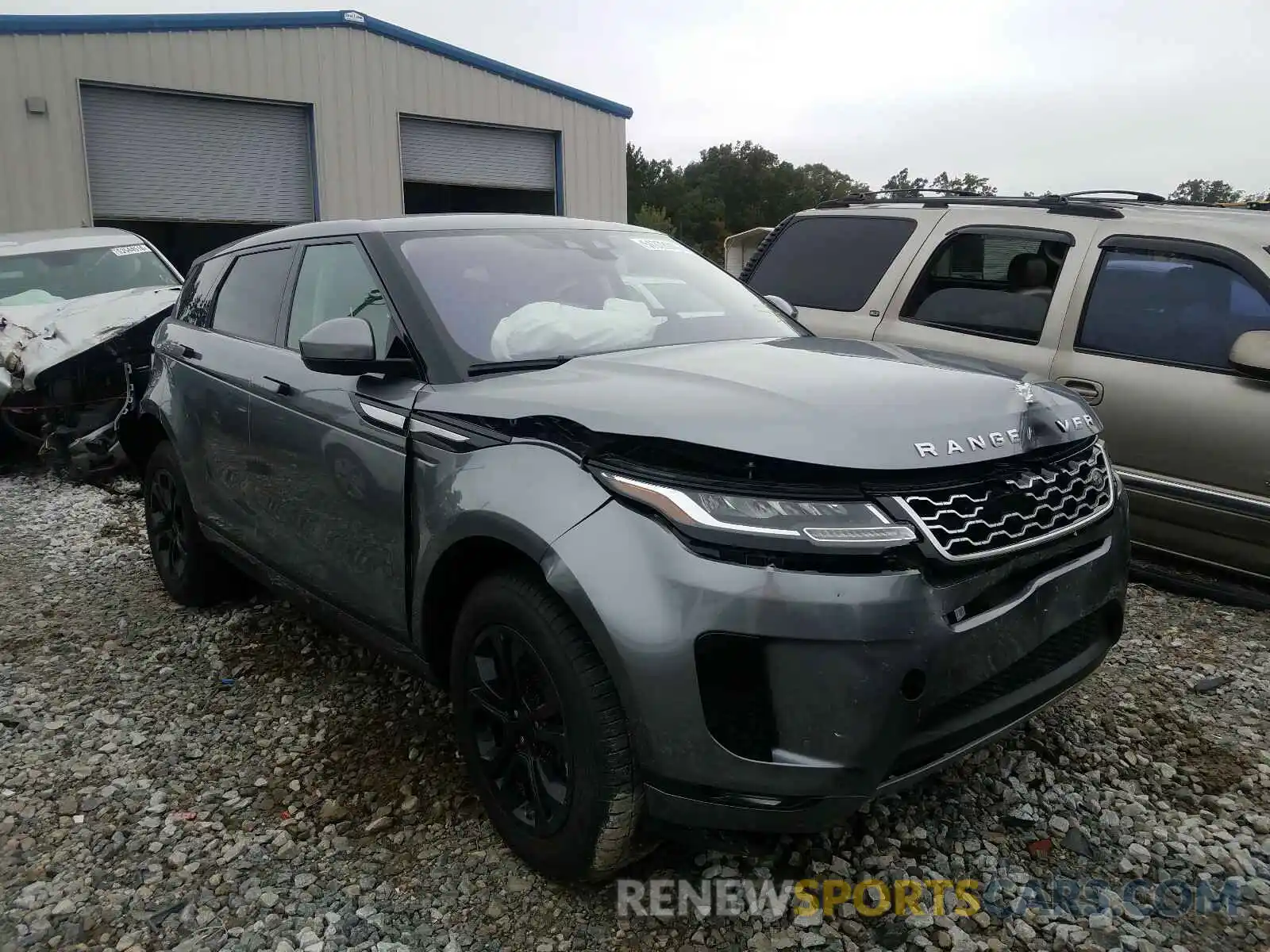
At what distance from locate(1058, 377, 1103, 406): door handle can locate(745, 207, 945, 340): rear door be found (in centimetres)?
108

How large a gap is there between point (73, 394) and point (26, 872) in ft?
17.8

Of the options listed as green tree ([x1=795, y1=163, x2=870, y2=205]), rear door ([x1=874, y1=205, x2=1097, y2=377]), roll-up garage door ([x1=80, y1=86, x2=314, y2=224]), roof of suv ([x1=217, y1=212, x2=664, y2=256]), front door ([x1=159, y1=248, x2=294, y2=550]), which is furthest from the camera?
green tree ([x1=795, y1=163, x2=870, y2=205])

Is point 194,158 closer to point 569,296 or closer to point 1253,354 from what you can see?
point 569,296

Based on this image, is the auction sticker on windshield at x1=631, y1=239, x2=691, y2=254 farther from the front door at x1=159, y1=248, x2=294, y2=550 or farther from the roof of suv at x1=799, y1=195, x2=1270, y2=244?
the roof of suv at x1=799, y1=195, x2=1270, y2=244

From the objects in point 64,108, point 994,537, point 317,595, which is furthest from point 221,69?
point 994,537

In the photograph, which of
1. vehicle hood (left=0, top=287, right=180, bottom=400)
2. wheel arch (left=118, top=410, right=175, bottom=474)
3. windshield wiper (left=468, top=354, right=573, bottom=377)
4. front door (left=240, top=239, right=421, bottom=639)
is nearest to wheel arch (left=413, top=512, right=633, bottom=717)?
front door (left=240, top=239, right=421, bottom=639)

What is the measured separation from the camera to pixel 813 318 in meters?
5.35

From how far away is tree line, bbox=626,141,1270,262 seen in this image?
7062 cm

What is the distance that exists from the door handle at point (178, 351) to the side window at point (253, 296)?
0.48 ft

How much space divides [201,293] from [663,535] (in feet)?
10.8

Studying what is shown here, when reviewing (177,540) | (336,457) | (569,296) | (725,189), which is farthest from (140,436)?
(725,189)

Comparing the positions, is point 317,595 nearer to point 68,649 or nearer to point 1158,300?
point 68,649

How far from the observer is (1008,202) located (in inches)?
200

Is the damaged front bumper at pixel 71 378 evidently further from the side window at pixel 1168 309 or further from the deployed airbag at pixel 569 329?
the side window at pixel 1168 309
